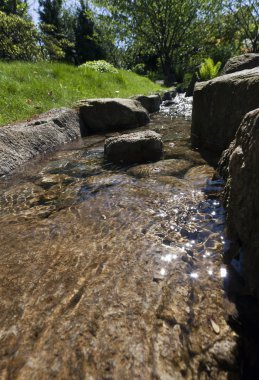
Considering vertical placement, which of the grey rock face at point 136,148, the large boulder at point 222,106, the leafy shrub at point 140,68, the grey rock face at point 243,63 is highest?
the leafy shrub at point 140,68

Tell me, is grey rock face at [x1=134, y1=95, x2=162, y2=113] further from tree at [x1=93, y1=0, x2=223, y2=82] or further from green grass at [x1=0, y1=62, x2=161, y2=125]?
tree at [x1=93, y1=0, x2=223, y2=82]

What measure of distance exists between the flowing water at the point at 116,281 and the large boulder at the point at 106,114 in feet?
14.9

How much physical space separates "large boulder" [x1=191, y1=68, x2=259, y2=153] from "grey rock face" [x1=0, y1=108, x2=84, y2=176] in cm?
338

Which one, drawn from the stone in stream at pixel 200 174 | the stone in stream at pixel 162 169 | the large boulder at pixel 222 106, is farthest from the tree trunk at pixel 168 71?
the stone in stream at pixel 200 174

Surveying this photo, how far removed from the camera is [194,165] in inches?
190

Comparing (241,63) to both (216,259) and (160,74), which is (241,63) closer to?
(216,259)

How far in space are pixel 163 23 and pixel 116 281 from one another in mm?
→ 24862

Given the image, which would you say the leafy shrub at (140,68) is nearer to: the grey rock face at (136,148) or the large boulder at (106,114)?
the large boulder at (106,114)

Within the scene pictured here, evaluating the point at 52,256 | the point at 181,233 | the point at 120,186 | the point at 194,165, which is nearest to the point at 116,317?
the point at 52,256

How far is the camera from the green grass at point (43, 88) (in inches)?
309

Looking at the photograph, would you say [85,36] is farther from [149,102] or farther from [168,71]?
[149,102]

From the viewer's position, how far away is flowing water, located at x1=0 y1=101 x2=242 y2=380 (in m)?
1.71

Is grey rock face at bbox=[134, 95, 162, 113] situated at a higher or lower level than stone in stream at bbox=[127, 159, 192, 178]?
higher

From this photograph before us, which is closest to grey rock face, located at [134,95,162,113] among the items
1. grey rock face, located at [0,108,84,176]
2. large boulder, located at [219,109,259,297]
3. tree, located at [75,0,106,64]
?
grey rock face, located at [0,108,84,176]
